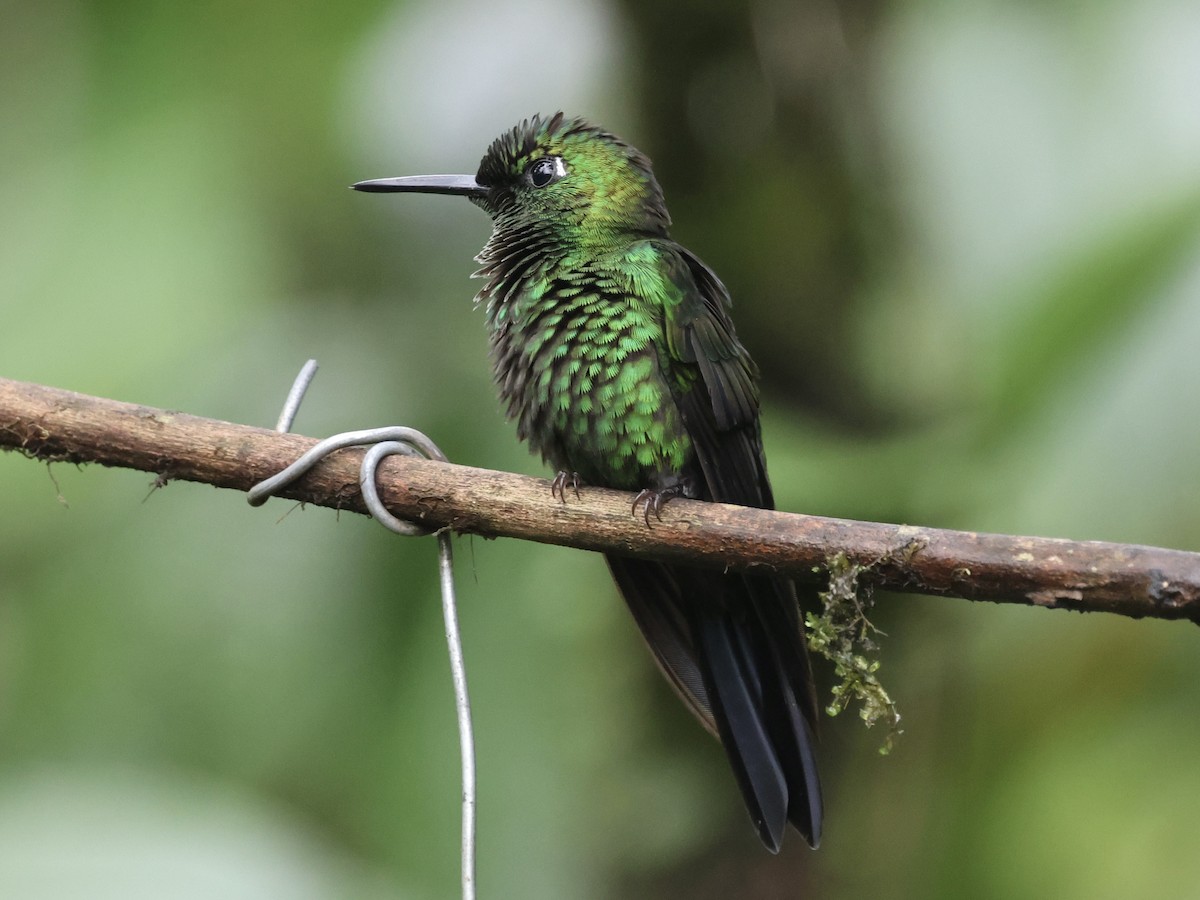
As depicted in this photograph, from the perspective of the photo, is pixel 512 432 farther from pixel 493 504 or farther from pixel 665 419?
pixel 493 504

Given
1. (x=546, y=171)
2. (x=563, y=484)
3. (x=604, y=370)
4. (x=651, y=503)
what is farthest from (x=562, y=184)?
(x=651, y=503)

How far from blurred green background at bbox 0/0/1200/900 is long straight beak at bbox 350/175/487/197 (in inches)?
30.1

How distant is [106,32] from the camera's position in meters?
3.69

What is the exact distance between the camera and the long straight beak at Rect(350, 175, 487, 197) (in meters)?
2.54

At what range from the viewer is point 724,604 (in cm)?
242

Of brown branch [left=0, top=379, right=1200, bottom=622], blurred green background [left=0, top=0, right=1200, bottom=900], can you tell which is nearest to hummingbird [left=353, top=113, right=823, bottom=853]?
brown branch [left=0, top=379, right=1200, bottom=622]

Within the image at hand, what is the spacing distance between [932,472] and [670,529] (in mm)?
1468

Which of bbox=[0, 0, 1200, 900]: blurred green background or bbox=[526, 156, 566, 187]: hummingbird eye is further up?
bbox=[526, 156, 566, 187]: hummingbird eye

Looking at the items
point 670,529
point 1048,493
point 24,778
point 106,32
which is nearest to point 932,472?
point 1048,493

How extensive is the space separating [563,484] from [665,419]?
39 cm

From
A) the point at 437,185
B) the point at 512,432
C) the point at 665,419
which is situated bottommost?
the point at 512,432

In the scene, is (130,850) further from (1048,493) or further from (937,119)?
(937,119)

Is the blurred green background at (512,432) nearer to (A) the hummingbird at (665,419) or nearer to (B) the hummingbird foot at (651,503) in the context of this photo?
(A) the hummingbird at (665,419)

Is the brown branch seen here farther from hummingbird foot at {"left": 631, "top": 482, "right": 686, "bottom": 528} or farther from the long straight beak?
the long straight beak
